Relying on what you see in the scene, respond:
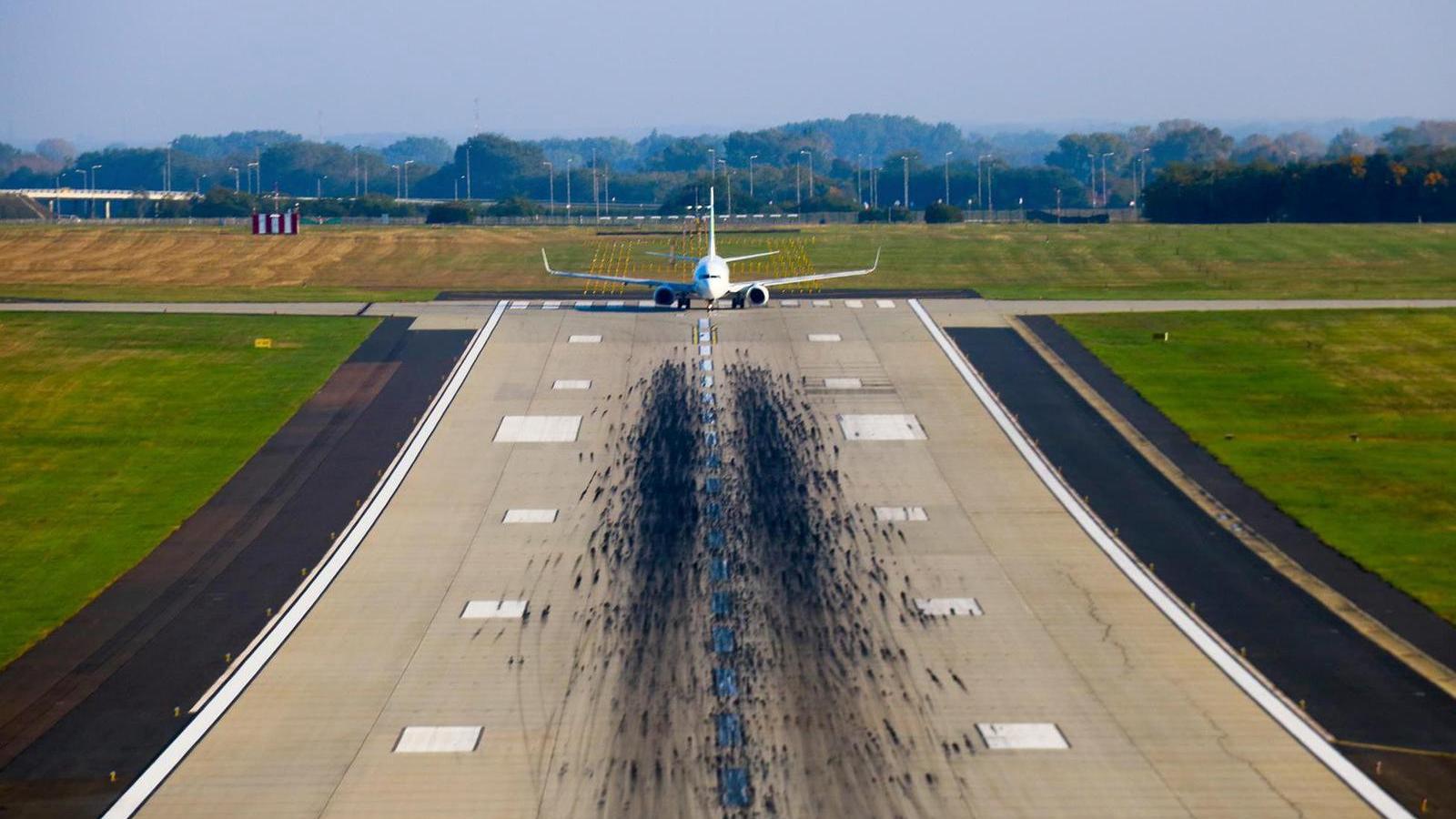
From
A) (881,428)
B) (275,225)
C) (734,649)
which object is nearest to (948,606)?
(734,649)

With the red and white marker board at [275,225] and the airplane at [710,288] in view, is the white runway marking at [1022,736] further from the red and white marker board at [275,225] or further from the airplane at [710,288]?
the red and white marker board at [275,225]

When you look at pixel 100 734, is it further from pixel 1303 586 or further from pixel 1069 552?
pixel 1303 586

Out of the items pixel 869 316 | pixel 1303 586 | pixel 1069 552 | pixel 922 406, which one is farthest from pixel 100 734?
pixel 869 316

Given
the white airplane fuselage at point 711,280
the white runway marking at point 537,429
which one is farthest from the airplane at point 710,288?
the white runway marking at point 537,429

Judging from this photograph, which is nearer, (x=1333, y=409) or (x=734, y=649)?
(x=734, y=649)

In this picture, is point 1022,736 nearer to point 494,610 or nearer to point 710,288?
point 494,610

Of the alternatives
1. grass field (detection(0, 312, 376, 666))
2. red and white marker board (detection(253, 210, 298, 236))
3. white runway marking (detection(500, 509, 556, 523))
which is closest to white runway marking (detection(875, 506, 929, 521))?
white runway marking (detection(500, 509, 556, 523))
